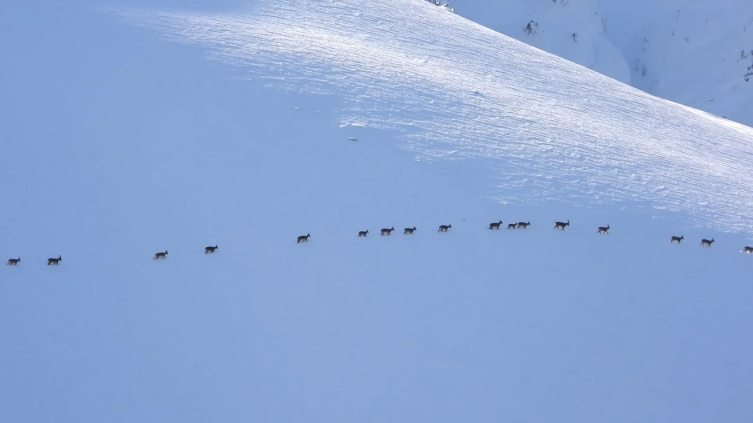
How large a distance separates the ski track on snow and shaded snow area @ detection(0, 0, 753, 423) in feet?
0.53

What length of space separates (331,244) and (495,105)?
12.3 metres

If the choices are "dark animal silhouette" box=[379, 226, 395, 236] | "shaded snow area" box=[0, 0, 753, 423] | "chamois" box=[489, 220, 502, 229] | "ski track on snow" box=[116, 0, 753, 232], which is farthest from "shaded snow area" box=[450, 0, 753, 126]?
"dark animal silhouette" box=[379, 226, 395, 236]

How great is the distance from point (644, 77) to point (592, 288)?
4821 centimetres

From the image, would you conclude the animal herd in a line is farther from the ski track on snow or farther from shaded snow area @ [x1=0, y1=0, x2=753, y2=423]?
the ski track on snow

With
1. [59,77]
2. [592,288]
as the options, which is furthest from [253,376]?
[59,77]

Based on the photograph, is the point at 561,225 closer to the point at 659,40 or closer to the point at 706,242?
the point at 706,242

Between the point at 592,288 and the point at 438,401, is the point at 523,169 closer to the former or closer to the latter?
the point at 592,288

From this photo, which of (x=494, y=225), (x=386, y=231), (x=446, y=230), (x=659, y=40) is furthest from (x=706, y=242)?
(x=659, y=40)

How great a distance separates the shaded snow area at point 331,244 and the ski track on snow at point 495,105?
16cm

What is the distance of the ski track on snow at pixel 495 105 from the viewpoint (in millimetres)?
23391

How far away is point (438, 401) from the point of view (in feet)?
49.3

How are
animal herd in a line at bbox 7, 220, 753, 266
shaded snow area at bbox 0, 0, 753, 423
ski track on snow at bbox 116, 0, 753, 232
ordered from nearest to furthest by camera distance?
shaded snow area at bbox 0, 0, 753, 423 < animal herd in a line at bbox 7, 220, 753, 266 < ski track on snow at bbox 116, 0, 753, 232

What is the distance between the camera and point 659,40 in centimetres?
6425

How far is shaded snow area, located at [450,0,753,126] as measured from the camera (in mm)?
56875
